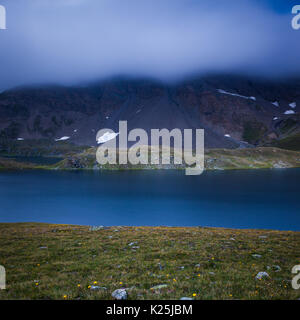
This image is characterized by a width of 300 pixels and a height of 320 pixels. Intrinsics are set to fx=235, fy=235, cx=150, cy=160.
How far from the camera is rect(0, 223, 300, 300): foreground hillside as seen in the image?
9618 millimetres

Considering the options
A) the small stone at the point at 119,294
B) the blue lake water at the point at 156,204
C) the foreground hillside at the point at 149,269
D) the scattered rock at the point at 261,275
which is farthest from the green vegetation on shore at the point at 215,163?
the small stone at the point at 119,294

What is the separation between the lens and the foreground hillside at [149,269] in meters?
9.62

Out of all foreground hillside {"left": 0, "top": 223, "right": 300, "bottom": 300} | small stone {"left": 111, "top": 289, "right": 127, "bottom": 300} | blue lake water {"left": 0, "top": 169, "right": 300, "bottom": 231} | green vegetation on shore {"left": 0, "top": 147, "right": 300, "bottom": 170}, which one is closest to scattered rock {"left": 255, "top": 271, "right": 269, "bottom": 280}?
foreground hillside {"left": 0, "top": 223, "right": 300, "bottom": 300}

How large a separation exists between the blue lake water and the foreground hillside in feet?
120

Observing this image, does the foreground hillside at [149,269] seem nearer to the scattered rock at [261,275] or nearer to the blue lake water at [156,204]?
the scattered rock at [261,275]

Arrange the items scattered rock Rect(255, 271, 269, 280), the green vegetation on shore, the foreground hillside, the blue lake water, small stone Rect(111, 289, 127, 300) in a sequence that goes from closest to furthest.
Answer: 1. small stone Rect(111, 289, 127, 300)
2. the foreground hillside
3. scattered rock Rect(255, 271, 269, 280)
4. the blue lake water
5. the green vegetation on shore

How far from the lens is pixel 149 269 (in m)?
13.2

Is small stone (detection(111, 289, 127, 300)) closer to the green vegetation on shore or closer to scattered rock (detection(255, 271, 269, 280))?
scattered rock (detection(255, 271, 269, 280))

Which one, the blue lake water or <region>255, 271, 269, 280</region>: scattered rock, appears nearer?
<region>255, 271, 269, 280</region>: scattered rock

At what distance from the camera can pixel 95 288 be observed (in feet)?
32.7

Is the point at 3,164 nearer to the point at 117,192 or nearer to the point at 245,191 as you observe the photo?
the point at 117,192

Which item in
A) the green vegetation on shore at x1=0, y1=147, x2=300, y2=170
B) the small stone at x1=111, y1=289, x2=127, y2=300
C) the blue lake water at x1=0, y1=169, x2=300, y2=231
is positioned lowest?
the blue lake water at x1=0, y1=169, x2=300, y2=231
